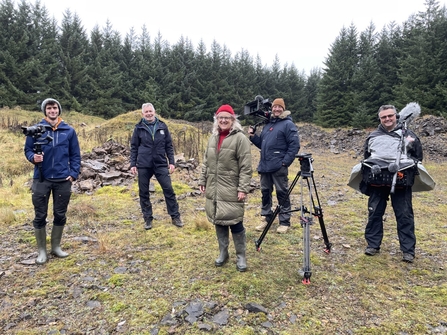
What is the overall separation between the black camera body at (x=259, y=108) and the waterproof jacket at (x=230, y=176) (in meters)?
1.45

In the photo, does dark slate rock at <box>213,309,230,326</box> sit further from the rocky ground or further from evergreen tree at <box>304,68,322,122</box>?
evergreen tree at <box>304,68,322,122</box>

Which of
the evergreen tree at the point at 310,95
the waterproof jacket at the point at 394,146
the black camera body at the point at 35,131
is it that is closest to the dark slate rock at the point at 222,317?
the waterproof jacket at the point at 394,146

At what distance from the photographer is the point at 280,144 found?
4.79 m

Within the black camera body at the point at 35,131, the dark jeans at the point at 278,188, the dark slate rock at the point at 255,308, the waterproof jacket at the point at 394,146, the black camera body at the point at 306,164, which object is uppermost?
the black camera body at the point at 35,131

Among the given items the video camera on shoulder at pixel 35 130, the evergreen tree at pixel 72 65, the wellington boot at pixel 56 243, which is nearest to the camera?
the video camera on shoulder at pixel 35 130

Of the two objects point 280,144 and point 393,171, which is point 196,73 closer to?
point 280,144

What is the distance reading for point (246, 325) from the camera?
270cm

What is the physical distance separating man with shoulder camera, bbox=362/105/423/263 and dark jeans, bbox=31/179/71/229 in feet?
13.5

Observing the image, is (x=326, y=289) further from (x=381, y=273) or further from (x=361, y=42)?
(x=361, y=42)

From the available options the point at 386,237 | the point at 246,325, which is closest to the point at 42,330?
the point at 246,325

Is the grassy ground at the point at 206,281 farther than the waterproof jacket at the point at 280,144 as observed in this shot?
No

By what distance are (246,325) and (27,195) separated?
6.65 m

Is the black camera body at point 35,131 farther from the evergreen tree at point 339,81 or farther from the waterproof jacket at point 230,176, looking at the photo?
the evergreen tree at point 339,81

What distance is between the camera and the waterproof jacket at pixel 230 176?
344 cm
